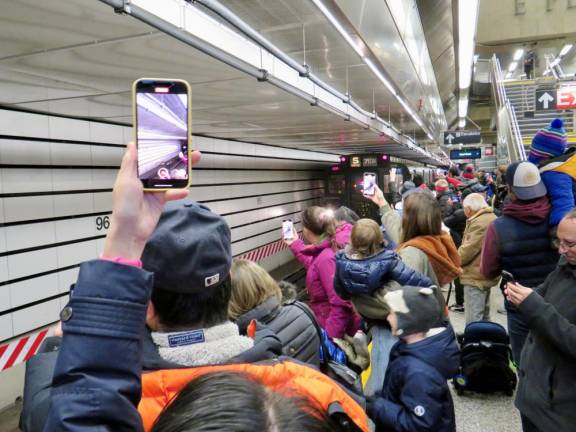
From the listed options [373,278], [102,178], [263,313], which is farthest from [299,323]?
[102,178]

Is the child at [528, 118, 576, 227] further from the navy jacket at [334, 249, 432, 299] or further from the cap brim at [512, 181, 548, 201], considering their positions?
the navy jacket at [334, 249, 432, 299]

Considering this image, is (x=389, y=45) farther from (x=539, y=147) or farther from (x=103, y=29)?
(x=103, y=29)

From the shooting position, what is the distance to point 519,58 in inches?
752

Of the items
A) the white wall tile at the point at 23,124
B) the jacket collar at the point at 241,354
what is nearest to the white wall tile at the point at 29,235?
the white wall tile at the point at 23,124

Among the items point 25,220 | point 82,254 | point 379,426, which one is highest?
point 25,220

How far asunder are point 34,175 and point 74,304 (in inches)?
193

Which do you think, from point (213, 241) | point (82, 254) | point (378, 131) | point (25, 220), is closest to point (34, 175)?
point (25, 220)

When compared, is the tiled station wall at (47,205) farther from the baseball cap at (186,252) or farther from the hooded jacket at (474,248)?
the hooded jacket at (474,248)

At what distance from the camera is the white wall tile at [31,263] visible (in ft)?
14.9

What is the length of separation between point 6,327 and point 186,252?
4.55 meters

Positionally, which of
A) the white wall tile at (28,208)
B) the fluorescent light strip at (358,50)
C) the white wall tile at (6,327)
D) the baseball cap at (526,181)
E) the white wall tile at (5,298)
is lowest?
the white wall tile at (6,327)

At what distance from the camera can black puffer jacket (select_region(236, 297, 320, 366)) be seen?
193 centimetres

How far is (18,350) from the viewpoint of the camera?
4.56 meters

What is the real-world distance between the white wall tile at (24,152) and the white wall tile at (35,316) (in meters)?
1.73
